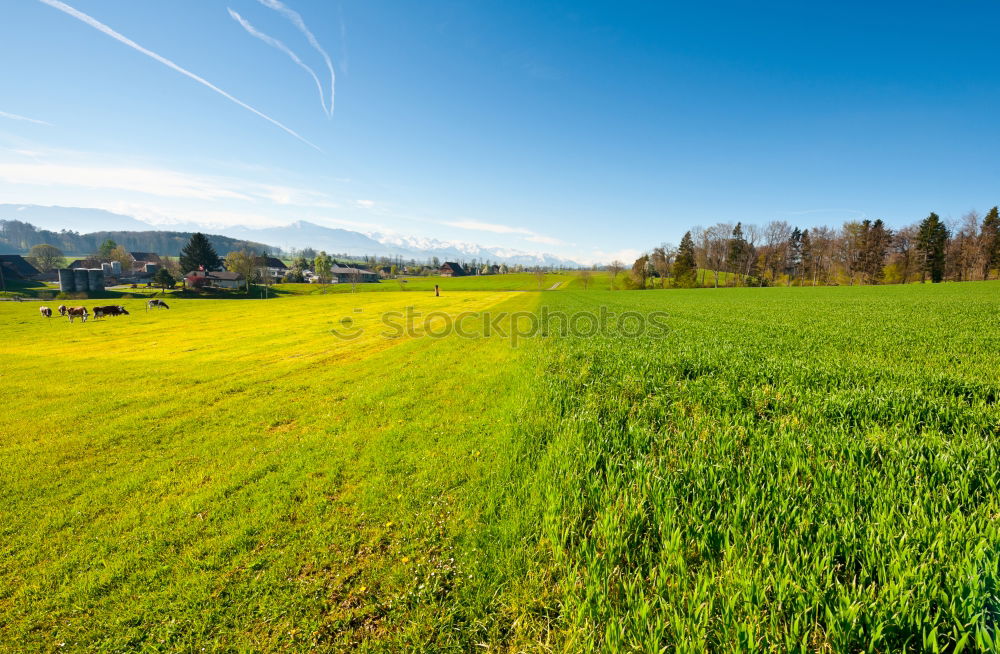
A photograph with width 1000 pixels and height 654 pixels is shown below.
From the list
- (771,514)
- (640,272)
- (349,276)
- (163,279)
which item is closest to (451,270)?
(349,276)

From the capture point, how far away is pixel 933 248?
258ft

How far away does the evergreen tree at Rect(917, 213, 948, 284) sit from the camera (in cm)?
7856

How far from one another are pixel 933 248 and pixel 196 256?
188374 millimetres

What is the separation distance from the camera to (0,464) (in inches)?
232

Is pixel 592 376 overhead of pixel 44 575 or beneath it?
overhead

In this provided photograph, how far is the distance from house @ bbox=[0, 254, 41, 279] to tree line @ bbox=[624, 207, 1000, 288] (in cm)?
16129

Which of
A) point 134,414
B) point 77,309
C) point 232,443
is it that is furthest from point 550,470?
point 77,309

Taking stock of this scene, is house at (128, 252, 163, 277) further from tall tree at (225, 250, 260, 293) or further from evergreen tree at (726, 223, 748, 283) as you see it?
evergreen tree at (726, 223, 748, 283)

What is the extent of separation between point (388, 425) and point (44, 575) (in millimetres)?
4540

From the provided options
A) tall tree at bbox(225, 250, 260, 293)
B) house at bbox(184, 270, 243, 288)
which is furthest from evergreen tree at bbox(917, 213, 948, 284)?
house at bbox(184, 270, 243, 288)

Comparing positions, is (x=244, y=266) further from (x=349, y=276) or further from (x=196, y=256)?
(x=349, y=276)

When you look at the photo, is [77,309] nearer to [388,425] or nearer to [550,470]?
[388,425]

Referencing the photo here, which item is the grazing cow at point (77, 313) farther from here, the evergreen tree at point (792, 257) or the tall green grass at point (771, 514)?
the evergreen tree at point (792, 257)

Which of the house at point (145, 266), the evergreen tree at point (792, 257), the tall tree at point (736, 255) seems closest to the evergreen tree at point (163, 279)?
the house at point (145, 266)
